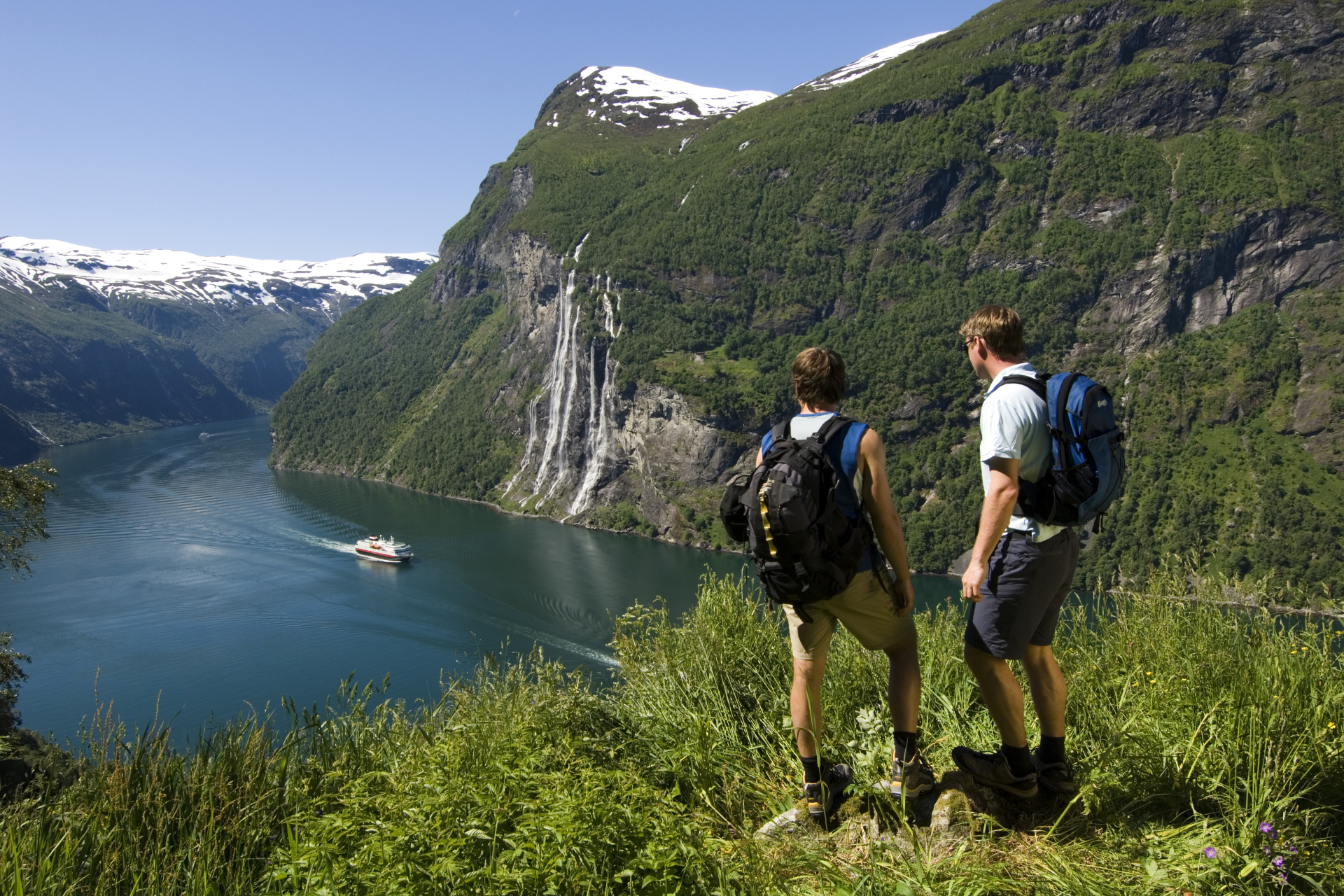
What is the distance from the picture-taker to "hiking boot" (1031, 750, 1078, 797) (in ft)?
9.72

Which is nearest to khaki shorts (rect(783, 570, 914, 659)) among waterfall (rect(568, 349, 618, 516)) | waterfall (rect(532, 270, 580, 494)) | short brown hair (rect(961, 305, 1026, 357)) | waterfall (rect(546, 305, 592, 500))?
short brown hair (rect(961, 305, 1026, 357))

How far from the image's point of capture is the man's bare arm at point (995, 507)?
9.36 ft

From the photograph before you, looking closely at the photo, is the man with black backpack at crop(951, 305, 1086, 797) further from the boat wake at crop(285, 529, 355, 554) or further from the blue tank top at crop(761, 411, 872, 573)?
the boat wake at crop(285, 529, 355, 554)

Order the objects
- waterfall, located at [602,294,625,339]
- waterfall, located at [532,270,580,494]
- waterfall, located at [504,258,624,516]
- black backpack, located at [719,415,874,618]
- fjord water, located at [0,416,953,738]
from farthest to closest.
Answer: waterfall, located at [602,294,625,339]
waterfall, located at [532,270,580,494]
waterfall, located at [504,258,624,516]
fjord water, located at [0,416,953,738]
black backpack, located at [719,415,874,618]

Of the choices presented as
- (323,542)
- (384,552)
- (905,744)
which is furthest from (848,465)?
(323,542)

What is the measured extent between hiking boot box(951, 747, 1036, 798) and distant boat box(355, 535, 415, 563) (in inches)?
2366

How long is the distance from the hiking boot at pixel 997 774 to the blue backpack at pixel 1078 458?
894 millimetres

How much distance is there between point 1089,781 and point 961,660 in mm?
1022

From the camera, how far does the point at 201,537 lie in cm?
6531

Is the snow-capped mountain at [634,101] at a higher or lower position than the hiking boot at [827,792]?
higher

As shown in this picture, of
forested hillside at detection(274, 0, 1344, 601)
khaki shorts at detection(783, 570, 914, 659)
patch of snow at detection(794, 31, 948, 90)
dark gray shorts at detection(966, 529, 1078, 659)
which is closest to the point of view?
dark gray shorts at detection(966, 529, 1078, 659)

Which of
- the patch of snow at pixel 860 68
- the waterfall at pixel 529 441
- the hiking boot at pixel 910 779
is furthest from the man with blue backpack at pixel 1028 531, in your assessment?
the patch of snow at pixel 860 68

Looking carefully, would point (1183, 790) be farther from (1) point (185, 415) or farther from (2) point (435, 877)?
(1) point (185, 415)

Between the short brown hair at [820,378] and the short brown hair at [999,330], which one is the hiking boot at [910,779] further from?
the short brown hair at [999,330]
